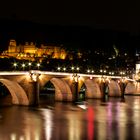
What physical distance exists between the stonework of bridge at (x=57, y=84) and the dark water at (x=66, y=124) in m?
1.85

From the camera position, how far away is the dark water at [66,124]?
89.2 ft

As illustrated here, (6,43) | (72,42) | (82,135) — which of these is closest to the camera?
(82,135)

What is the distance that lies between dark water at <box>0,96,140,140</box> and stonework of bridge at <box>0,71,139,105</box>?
1848 mm

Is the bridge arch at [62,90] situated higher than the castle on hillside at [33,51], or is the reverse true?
the castle on hillside at [33,51]

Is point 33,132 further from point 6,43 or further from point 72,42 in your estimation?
point 72,42

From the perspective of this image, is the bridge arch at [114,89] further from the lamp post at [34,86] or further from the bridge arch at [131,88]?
the lamp post at [34,86]

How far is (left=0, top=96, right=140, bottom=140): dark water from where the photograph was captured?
89.2 ft

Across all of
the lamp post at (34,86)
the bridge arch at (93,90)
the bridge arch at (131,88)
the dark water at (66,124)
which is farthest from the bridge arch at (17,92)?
the bridge arch at (131,88)

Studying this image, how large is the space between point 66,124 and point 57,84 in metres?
21.1

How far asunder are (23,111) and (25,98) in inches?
183

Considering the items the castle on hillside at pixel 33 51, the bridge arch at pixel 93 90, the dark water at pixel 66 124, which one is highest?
the castle on hillside at pixel 33 51

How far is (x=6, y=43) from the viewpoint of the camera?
102 metres

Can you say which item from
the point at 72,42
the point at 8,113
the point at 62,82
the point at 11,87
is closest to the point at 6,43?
the point at 72,42

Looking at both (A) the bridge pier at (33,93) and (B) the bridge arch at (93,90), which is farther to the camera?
(B) the bridge arch at (93,90)
